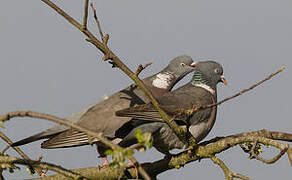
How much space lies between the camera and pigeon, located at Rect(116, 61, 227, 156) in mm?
4769

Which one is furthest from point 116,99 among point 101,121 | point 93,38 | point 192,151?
point 93,38

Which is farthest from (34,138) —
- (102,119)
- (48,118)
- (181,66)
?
(48,118)

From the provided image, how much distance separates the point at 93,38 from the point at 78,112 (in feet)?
8.76

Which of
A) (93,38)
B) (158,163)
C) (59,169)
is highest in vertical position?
(93,38)

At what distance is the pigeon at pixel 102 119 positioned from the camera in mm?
5609

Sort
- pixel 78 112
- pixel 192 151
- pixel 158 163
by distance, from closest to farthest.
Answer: pixel 192 151, pixel 158 163, pixel 78 112

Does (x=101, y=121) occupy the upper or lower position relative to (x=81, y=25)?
lower

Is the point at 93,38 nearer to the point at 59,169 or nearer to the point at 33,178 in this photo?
the point at 59,169

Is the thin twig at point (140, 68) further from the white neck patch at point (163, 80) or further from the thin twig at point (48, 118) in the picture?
the white neck patch at point (163, 80)

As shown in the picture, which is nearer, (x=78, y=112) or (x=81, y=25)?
(x=81, y=25)

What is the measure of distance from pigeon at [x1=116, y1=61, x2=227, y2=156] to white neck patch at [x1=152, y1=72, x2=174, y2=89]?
38 centimetres

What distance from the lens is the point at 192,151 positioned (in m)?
4.80

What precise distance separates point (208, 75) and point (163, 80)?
2.02 ft

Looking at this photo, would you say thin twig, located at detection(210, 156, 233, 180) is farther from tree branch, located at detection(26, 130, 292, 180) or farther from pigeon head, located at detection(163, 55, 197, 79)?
pigeon head, located at detection(163, 55, 197, 79)
